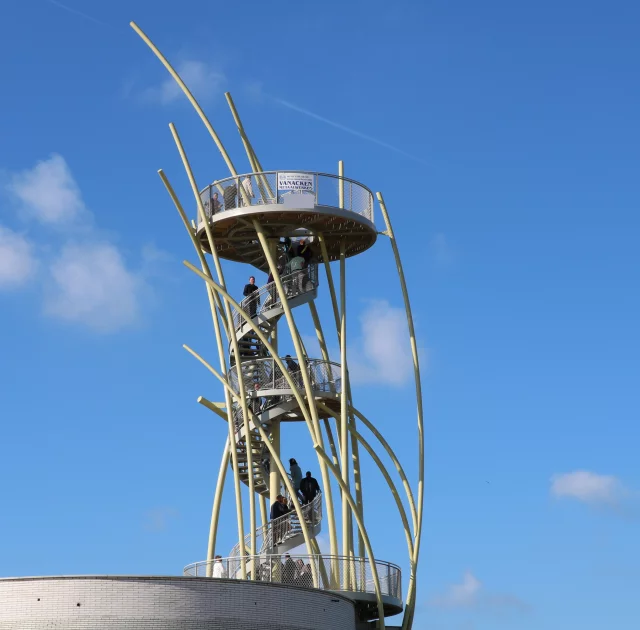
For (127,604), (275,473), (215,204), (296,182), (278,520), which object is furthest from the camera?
(275,473)

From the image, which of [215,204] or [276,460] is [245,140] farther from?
[276,460]

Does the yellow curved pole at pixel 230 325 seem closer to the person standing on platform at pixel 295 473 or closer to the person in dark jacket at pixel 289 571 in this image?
the person in dark jacket at pixel 289 571

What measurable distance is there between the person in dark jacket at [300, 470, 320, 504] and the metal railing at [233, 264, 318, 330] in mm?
4725

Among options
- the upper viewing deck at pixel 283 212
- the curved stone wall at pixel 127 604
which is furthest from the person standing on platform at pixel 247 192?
the curved stone wall at pixel 127 604

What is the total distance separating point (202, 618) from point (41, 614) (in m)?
3.32

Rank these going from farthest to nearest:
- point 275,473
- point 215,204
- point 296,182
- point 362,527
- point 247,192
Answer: point 275,473
point 215,204
point 247,192
point 296,182
point 362,527

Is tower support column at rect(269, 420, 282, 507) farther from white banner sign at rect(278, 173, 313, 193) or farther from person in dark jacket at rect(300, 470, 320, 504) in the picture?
white banner sign at rect(278, 173, 313, 193)

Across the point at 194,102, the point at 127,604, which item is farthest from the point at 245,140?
the point at 127,604

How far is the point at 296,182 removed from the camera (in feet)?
121

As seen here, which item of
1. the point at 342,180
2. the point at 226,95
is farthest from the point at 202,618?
the point at 226,95

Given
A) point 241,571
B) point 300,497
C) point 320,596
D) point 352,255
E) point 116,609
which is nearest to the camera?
point 116,609

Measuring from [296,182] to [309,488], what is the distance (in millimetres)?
8128

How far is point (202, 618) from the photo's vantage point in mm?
29016

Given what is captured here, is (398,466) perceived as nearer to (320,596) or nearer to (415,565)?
(415,565)
